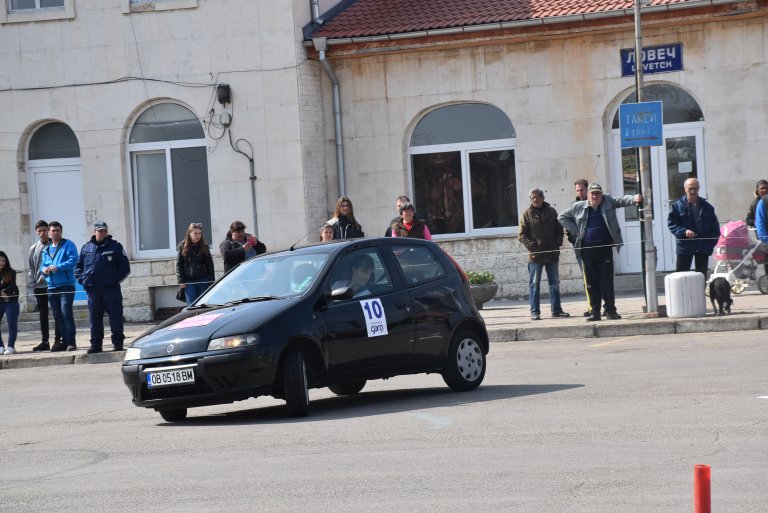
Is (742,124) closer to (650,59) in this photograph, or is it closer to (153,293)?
(650,59)

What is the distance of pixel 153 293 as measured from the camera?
25.2 m

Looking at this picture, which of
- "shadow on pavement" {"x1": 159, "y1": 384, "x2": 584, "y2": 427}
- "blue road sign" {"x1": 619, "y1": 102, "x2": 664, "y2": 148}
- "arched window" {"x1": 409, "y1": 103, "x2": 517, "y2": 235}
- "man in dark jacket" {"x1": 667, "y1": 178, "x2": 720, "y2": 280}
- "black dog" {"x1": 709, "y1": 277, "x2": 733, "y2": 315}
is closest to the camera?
"shadow on pavement" {"x1": 159, "y1": 384, "x2": 584, "y2": 427}

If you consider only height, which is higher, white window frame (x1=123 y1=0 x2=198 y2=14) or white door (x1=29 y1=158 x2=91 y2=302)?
white window frame (x1=123 y1=0 x2=198 y2=14)

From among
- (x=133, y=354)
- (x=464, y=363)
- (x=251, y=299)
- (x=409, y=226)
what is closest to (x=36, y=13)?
(x=409, y=226)

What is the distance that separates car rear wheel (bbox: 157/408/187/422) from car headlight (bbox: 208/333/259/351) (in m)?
0.93

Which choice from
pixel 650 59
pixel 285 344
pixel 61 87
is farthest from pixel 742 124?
pixel 285 344

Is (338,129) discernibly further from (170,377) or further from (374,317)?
(170,377)

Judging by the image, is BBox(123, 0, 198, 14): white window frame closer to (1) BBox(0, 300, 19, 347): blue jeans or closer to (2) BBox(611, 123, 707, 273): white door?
(1) BBox(0, 300, 19, 347): blue jeans

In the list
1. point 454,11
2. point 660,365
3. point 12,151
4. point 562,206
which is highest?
point 454,11

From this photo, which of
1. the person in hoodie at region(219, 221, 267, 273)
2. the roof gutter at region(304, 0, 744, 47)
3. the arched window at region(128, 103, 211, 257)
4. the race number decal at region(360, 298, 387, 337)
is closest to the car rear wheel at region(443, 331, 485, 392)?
the race number decal at region(360, 298, 387, 337)

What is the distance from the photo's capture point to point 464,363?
12094 mm

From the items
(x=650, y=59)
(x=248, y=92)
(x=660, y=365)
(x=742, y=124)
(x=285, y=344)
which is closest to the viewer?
(x=285, y=344)

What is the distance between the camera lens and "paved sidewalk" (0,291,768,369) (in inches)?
675

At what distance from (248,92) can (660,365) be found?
43.0ft
